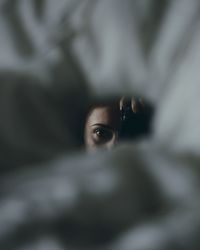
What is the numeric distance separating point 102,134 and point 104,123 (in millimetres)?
12

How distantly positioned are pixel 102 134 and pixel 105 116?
2 centimetres

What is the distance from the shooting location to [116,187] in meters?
0.28

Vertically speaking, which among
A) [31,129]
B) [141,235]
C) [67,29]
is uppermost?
[67,29]

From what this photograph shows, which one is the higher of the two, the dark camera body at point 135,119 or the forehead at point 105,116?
the forehead at point 105,116

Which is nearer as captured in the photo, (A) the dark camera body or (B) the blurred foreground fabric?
(B) the blurred foreground fabric

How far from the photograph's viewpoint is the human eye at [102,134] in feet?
1.31

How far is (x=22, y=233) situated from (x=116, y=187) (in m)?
0.06

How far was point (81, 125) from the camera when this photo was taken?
406 millimetres

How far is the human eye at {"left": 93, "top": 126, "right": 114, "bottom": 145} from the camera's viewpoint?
398 mm

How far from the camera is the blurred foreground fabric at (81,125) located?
0.26m

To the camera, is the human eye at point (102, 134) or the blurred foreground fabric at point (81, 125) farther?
the human eye at point (102, 134)

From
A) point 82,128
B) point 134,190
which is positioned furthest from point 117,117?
point 134,190

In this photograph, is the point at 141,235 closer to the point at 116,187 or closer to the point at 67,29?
the point at 116,187

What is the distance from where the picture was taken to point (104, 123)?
16.3 inches
